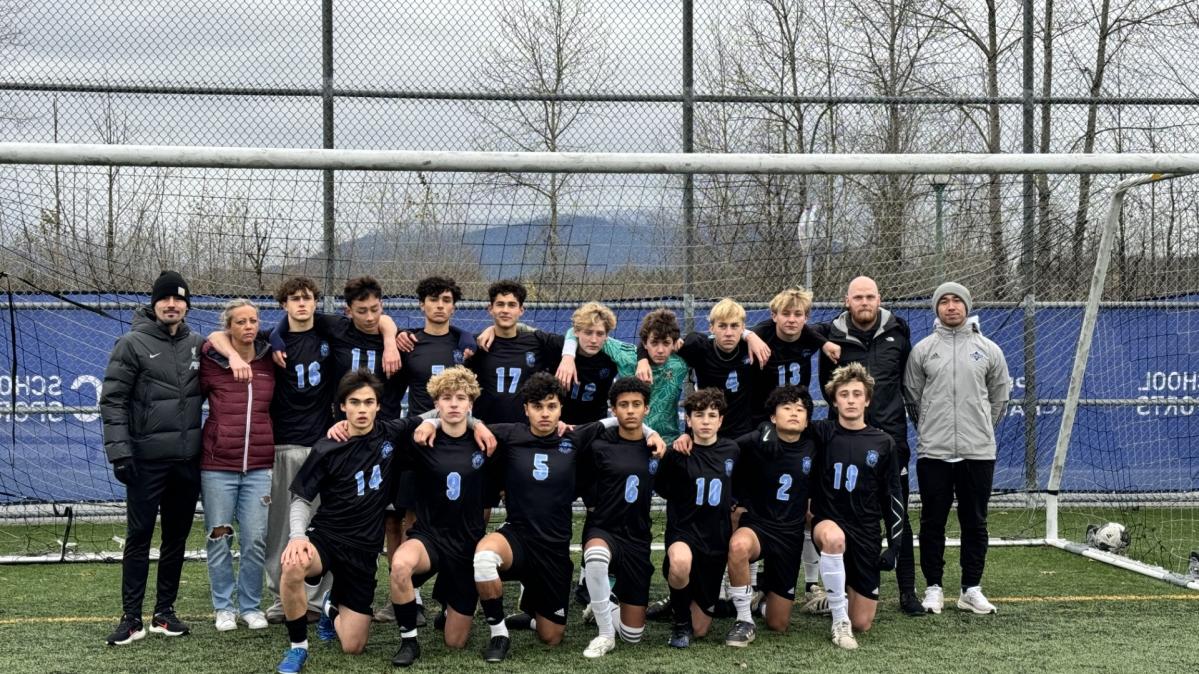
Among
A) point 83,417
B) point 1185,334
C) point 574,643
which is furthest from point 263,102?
point 1185,334

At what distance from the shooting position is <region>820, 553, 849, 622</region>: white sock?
514 centimetres

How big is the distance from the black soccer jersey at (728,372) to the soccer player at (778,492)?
1.18 ft

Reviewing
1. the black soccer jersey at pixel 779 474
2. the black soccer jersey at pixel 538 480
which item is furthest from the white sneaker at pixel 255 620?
the black soccer jersey at pixel 779 474

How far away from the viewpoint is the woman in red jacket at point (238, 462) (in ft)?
17.4

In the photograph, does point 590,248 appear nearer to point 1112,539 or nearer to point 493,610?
point 493,610

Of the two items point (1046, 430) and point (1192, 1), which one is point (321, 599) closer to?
point (1046, 430)

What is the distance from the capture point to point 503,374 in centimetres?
568

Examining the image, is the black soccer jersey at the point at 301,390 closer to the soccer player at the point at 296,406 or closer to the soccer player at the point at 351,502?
the soccer player at the point at 296,406

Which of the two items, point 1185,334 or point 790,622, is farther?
point 1185,334

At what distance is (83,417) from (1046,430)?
736cm

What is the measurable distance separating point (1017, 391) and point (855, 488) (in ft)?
12.8

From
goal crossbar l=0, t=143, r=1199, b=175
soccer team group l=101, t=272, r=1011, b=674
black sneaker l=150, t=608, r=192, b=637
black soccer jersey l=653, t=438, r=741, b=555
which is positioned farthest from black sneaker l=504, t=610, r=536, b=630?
goal crossbar l=0, t=143, r=1199, b=175

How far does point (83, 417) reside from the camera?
805 centimetres

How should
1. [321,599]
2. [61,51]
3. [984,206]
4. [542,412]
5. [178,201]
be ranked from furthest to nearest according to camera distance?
[61,51]
[984,206]
[178,201]
[321,599]
[542,412]
